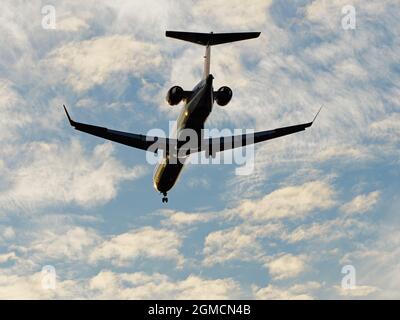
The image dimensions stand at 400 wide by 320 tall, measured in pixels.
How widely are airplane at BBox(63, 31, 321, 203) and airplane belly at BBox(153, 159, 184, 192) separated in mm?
162

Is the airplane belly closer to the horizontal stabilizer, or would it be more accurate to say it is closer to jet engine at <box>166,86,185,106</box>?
jet engine at <box>166,86,185,106</box>

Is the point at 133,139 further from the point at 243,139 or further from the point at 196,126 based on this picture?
the point at 243,139

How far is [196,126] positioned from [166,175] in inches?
354

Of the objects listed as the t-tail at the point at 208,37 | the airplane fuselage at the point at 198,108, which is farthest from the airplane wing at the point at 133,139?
the t-tail at the point at 208,37

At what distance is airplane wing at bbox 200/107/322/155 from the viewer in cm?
4503

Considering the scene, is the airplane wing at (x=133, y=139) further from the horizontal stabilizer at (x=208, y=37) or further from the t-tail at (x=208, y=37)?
the horizontal stabilizer at (x=208, y=37)

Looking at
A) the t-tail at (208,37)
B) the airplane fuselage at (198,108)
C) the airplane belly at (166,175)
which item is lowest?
the airplane belly at (166,175)

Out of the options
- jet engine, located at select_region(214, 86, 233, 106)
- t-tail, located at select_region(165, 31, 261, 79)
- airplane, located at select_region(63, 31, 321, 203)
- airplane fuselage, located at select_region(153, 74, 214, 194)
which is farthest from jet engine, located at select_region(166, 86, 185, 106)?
t-tail, located at select_region(165, 31, 261, 79)

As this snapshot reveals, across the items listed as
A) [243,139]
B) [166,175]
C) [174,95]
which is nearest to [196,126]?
[174,95]

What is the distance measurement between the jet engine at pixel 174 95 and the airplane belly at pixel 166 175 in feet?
26.4

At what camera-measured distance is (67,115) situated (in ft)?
129

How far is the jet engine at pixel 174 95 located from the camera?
4119 centimetres
